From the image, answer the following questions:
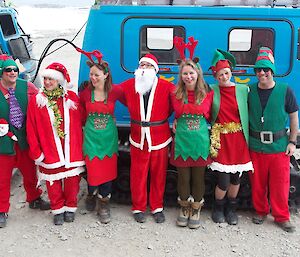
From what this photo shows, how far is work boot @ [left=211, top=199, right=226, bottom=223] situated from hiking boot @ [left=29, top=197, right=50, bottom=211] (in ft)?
6.35

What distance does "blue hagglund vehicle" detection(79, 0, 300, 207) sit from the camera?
4766 millimetres

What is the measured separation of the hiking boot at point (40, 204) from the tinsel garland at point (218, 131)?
2054 millimetres

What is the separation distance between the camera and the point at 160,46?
5707 millimetres

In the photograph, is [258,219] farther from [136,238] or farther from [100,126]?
[100,126]

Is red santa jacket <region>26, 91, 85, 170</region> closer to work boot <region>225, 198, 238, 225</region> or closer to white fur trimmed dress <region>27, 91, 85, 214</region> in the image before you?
white fur trimmed dress <region>27, 91, 85, 214</region>

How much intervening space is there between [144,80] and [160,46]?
56.5 inches

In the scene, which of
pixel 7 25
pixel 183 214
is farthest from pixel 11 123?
pixel 7 25

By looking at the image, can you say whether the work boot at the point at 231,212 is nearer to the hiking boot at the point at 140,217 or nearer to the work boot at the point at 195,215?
the work boot at the point at 195,215

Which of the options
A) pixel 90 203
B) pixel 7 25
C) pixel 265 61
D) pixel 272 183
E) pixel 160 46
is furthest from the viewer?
pixel 7 25

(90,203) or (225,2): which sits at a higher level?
(225,2)

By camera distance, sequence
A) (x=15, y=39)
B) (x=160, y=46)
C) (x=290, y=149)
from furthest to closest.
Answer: (x=15, y=39), (x=160, y=46), (x=290, y=149)

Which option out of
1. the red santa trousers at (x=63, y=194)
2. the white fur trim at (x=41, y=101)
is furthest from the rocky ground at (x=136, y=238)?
the white fur trim at (x=41, y=101)

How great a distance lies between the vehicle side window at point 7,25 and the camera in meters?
8.70

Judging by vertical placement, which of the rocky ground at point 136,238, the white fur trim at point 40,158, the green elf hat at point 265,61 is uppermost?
the green elf hat at point 265,61
